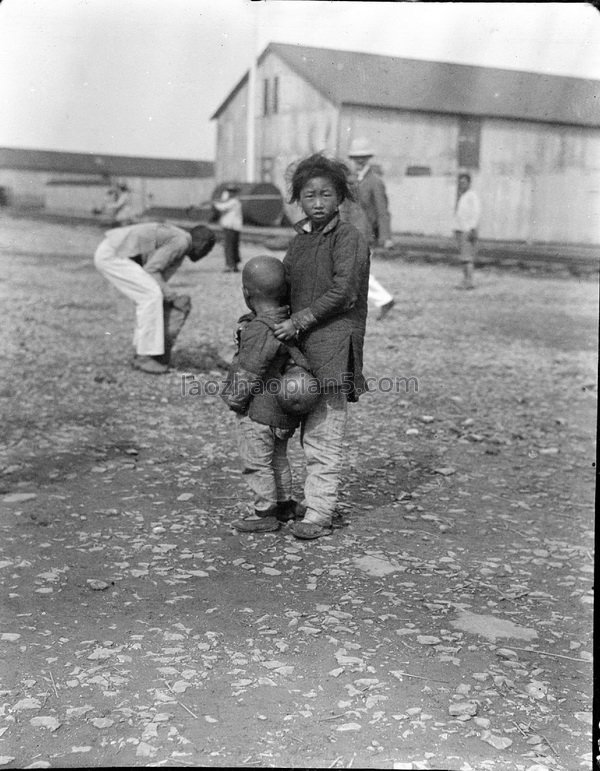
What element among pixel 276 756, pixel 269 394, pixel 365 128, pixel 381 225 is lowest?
pixel 276 756

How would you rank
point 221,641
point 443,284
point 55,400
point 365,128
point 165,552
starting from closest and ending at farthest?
point 221,641, point 165,552, point 55,400, point 443,284, point 365,128

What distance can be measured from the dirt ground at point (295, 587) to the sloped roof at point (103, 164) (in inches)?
1194

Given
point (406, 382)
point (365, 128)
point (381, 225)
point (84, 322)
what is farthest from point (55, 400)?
point (365, 128)

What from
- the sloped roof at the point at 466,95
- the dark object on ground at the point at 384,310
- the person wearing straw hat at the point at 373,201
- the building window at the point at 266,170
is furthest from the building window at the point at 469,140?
the dark object on ground at the point at 384,310

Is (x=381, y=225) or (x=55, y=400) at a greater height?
(x=381, y=225)

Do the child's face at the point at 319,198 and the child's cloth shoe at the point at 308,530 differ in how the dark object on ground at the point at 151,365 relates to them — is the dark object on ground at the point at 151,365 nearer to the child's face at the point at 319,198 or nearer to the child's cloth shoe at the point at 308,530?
the child's cloth shoe at the point at 308,530

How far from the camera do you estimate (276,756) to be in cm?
265

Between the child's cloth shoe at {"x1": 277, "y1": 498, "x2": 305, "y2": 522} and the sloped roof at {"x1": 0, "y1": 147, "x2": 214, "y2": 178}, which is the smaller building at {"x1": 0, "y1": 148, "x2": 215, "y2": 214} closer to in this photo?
the sloped roof at {"x1": 0, "y1": 147, "x2": 214, "y2": 178}

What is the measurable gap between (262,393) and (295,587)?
0.89 m

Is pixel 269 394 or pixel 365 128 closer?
pixel 269 394

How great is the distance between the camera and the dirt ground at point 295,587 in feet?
9.08

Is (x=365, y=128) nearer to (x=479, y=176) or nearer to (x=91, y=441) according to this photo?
(x=479, y=176)

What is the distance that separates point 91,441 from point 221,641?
8.96 ft

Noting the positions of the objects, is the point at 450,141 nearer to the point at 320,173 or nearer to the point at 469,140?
the point at 469,140
